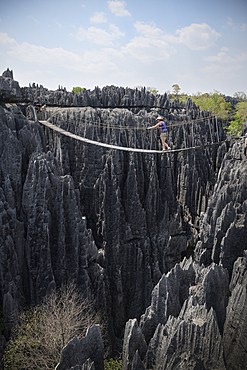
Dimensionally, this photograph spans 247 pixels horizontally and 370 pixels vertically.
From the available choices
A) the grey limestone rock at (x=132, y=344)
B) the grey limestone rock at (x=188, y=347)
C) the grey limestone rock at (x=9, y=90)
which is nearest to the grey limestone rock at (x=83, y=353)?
the grey limestone rock at (x=132, y=344)

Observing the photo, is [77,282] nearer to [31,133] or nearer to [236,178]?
[31,133]

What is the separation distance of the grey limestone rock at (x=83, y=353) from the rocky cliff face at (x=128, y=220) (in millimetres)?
1141

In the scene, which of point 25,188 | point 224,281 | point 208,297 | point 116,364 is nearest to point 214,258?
point 224,281

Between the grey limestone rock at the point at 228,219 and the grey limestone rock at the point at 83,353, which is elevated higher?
the grey limestone rock at the point at 228,219

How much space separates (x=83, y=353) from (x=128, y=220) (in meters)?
15.5

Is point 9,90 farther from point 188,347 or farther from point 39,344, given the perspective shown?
point 188,347

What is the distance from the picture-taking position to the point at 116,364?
1380 cm

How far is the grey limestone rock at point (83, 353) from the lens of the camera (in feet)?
26.8

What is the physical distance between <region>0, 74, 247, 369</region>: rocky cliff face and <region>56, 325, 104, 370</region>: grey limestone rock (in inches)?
44.9

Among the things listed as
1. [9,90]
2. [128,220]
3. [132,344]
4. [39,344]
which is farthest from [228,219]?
[9,90]

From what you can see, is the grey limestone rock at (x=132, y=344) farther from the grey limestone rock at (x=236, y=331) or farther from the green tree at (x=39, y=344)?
the green tree at (x=39, y=344)

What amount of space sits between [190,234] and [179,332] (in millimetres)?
19265

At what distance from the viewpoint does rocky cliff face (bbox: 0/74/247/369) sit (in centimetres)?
1126

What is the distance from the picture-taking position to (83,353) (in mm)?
8656
